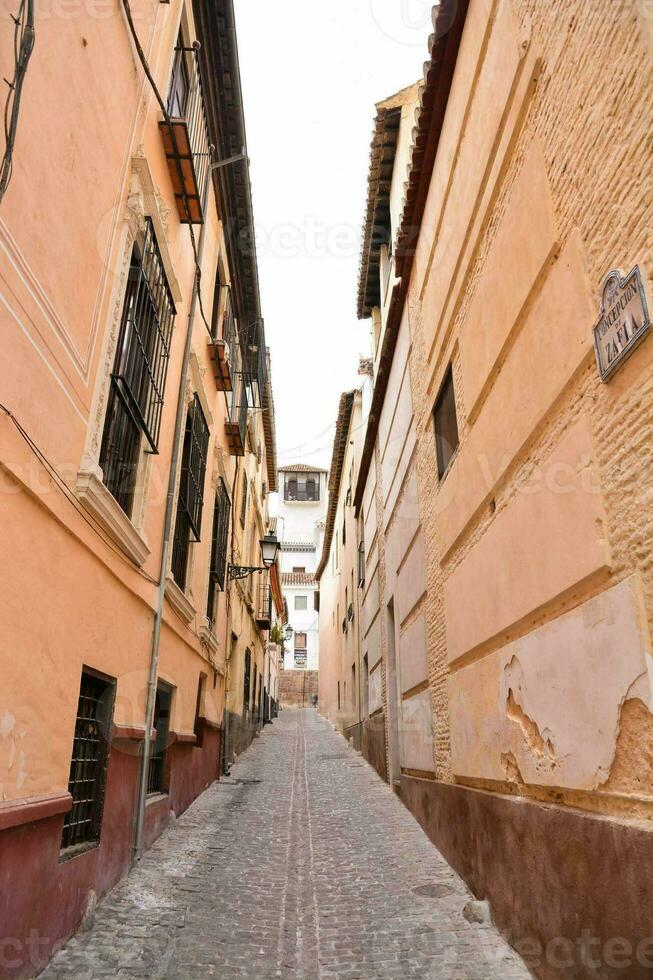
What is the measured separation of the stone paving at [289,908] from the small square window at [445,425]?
3499 millimetres

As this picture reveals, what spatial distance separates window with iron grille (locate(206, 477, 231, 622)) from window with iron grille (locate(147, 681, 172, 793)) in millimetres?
2937

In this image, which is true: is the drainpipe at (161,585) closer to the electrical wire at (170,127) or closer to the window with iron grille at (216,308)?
the electrical wire at (170,127)

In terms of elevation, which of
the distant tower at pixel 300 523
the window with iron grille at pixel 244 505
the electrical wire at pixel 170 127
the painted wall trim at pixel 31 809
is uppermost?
the distant tower at pixel 300 523

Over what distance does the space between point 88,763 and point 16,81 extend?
403cm

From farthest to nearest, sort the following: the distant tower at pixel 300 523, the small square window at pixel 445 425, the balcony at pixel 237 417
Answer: the distant tower at pixel 300 523, the balcony at pixel 237 417, the small square window at pixel 445 425

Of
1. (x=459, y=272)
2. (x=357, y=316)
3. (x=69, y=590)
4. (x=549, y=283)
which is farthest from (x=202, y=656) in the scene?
(x=357, y=316)

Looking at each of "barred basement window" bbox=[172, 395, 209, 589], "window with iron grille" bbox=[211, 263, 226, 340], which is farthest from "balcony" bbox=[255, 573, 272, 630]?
"barred basement window" bbox=[172, 395, 209, 589]

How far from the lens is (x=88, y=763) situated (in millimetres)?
4473

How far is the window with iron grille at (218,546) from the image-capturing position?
33.0 ft

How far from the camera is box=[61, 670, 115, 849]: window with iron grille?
4.22 m

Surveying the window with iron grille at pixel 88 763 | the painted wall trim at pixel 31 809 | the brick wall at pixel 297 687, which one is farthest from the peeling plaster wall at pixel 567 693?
the brick wall at pixel 297 687

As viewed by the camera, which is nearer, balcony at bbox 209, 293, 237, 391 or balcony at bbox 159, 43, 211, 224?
balcony at bbox 159, 43, 211, 224

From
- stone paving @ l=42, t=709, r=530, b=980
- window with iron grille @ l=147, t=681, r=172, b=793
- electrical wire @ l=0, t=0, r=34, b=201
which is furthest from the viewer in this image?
window with iron grille @ l=147, t=681, r=172, b=793

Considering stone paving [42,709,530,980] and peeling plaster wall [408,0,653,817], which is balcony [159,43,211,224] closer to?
peeling plaster wall [408,0,653,817]
